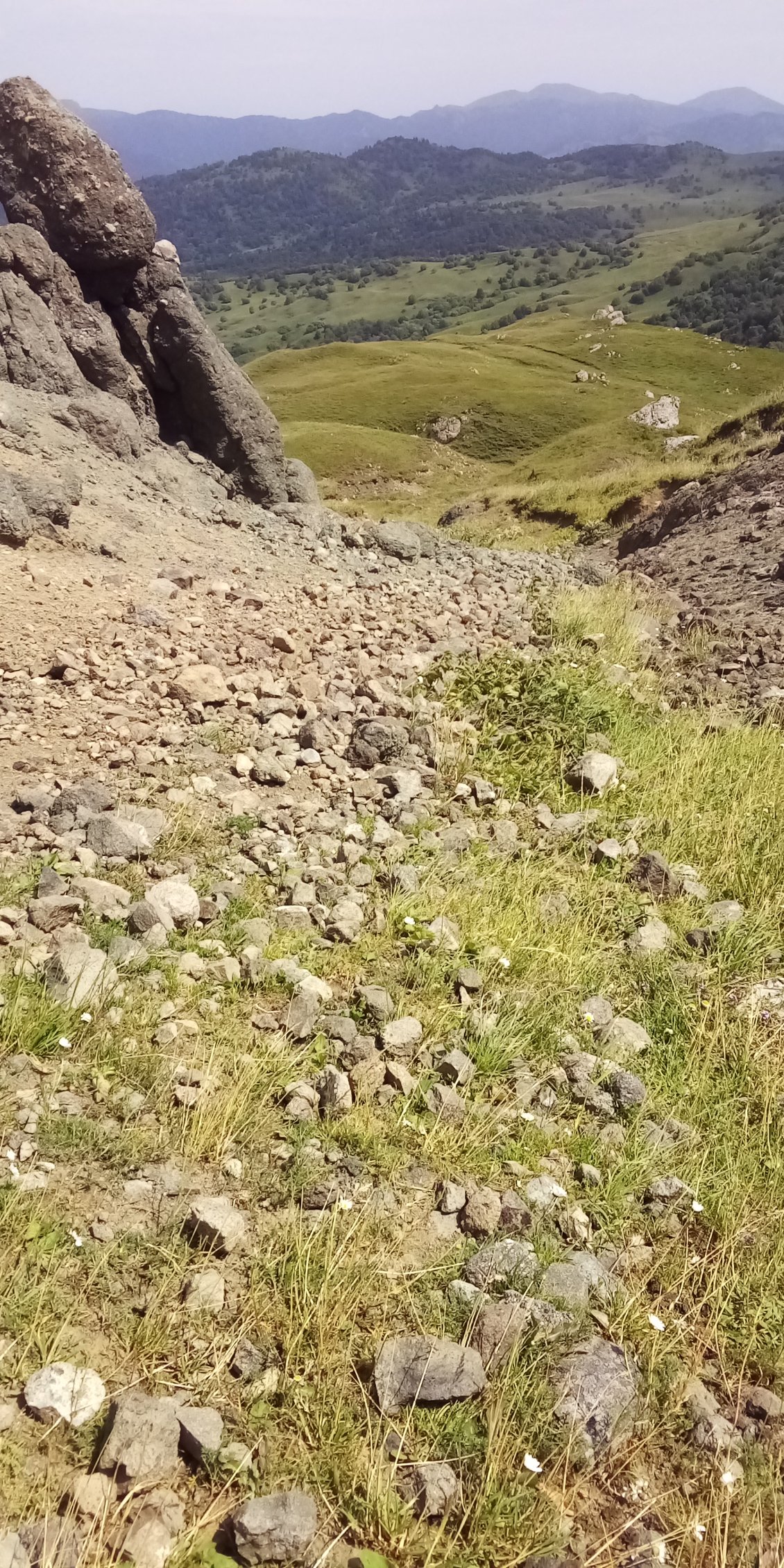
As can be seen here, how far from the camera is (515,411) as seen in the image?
2751 inches

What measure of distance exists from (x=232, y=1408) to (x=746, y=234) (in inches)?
9618

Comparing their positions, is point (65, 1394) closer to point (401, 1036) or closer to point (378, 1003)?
point (401, 1036)

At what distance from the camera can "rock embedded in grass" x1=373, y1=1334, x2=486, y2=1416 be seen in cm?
283

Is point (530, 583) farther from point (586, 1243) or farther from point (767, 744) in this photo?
point (586, 1243)

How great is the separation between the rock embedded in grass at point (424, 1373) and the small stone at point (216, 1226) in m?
0.65

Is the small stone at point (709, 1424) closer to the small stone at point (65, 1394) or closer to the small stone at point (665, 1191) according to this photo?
the small stone at point (665, 1191)

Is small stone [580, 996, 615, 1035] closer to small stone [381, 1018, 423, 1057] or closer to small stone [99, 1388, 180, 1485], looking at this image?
small stone [381, 1018, 423, 1057]

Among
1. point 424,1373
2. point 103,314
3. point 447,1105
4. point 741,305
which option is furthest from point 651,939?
point 741,305

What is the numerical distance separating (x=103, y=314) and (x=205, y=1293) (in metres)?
16.6

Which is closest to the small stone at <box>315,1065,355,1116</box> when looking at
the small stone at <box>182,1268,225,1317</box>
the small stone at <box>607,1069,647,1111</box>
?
the small stone at <box>182,1268,225,1317</box>

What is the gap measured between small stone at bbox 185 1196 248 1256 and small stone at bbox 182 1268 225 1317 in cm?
11

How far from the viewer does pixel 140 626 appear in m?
8.45

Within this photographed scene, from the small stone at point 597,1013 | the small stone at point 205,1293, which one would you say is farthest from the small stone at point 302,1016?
the small stone at point 597,1013

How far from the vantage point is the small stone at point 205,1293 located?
3027mm
